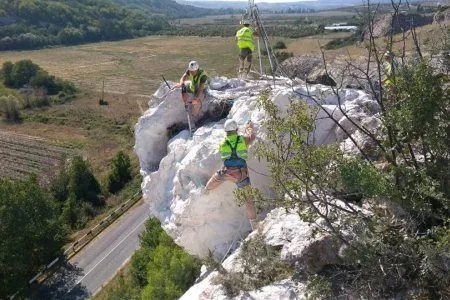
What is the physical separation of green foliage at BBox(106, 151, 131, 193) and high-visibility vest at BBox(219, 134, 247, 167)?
35239 millimetres

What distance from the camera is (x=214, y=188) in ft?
40.4

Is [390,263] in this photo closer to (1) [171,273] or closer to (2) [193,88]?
(1) [171,273]

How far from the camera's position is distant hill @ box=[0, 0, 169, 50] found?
156125mm

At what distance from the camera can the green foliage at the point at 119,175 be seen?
45750mm

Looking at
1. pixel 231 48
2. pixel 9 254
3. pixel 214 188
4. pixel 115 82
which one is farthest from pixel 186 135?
pixel 231 48

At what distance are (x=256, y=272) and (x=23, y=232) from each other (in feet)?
72.0

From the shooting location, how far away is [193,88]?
15305 mm

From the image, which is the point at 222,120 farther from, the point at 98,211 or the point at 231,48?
the point at 231,48

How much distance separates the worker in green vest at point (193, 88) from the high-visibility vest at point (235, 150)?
13.2 ft

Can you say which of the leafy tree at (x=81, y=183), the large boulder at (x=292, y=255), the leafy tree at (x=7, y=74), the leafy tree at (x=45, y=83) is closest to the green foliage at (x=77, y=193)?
the leafy tree at (x=81, y=183)

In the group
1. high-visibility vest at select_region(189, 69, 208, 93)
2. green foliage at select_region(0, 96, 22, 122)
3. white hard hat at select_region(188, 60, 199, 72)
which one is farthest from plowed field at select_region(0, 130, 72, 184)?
white hard hat at select_region(188, 60, 199, 72)

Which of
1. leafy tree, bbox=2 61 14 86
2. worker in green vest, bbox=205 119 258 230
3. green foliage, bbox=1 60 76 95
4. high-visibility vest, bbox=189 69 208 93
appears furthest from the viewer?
leafy tree, bbox=2 61 14 86

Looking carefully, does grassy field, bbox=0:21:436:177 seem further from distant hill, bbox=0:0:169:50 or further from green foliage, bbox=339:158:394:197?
green foliage, bbox=339:158:394:197

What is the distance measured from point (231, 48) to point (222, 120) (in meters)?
131
